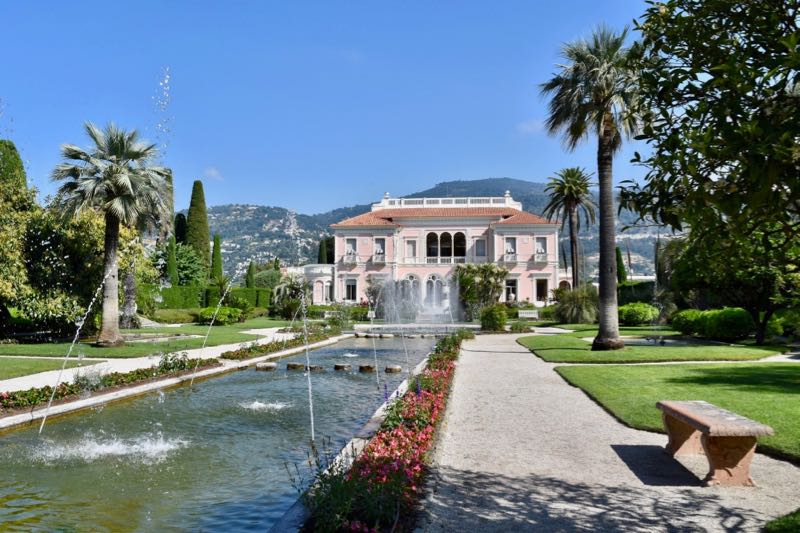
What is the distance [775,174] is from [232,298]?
43020 mm

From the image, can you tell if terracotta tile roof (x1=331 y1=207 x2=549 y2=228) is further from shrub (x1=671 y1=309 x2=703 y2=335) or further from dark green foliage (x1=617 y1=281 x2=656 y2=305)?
shrub (x1=671 y1=309 x2=703 y2=335)

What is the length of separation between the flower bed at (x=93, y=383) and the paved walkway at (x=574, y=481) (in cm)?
641

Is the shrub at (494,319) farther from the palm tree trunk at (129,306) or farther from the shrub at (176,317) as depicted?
the shrub at (176,317)

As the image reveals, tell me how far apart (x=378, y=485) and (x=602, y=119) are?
16.0 meters

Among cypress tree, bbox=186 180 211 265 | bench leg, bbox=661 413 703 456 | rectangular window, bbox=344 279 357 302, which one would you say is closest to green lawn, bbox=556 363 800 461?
bench leg, bbox=661 413 703 456

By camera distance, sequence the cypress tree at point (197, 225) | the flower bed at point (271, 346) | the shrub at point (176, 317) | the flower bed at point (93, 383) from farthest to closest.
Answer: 1. the cypress tree at point (197, 225)
2. the shrub at point (176, 317)
3. the flower bed at point (271, 346)
4. the flower bed at point (93, 383)

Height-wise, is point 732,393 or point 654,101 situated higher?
point 654,101

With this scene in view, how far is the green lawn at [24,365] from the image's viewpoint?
13.0 metres

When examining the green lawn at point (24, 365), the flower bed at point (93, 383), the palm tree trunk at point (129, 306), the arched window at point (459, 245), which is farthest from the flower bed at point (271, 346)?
the arched window at point (459, 245)

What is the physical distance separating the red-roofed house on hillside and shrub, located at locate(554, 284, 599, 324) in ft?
61.0

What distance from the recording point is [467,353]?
1961cm

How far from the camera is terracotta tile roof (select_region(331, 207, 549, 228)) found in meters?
56.2

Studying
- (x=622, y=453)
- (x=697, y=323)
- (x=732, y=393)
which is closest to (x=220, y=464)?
(x=622, y=453)

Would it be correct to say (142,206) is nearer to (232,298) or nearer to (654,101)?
(654,101)
